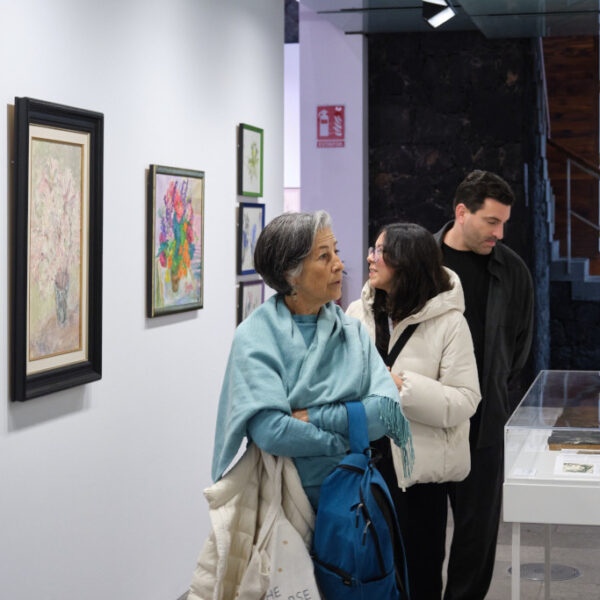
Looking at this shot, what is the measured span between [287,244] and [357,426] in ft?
1.46

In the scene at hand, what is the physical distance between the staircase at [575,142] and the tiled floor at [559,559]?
462cm

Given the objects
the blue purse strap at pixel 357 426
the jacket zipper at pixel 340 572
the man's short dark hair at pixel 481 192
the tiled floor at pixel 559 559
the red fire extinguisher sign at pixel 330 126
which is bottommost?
the tiled floor at pixel 559 559

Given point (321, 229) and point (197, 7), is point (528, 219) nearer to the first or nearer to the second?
point (197, 7)

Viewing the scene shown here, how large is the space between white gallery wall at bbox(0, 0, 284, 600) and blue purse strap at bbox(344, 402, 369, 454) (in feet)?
3.50

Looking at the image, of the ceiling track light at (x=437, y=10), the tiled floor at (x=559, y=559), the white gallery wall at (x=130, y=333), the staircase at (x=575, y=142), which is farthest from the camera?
the staircase at (x=575, y=142)

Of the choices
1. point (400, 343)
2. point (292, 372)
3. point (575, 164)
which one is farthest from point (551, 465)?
point (575, 164)

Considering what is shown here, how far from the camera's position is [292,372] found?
2.39m

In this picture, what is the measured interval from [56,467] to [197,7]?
6.96ft

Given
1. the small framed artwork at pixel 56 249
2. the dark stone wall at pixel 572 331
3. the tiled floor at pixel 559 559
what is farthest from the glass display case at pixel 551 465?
the dark stone wall at pixel 572 331

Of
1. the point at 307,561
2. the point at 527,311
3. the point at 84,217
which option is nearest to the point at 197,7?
the point at 84,217

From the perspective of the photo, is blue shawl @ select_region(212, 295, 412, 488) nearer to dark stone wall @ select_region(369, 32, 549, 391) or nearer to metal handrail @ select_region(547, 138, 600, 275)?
dark stone wall @ select_region(369, 32, 549, 391)

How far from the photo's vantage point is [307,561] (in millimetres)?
2318

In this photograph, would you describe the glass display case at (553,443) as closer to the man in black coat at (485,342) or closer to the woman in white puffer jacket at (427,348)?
the woman in white puffer jacket at (427,348)

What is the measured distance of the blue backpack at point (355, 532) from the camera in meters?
2.29
